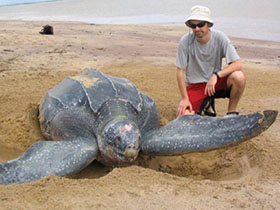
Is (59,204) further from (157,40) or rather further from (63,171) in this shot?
(157,40)

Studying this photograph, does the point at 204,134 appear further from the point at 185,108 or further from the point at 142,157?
the point at 185,108

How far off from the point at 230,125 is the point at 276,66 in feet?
10.3

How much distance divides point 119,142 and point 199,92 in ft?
3.44

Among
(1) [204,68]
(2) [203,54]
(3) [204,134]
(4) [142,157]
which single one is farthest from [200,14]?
(4) [142,157]

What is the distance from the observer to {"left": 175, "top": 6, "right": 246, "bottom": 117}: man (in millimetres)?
2506

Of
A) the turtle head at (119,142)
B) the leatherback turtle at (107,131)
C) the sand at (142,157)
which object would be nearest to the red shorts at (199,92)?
the sand at (142,157)

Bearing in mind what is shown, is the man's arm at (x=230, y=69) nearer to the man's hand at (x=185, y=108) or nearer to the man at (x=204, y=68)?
the man at (x=204, y=68)

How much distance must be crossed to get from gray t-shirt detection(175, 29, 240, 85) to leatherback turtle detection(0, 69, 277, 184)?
491mm

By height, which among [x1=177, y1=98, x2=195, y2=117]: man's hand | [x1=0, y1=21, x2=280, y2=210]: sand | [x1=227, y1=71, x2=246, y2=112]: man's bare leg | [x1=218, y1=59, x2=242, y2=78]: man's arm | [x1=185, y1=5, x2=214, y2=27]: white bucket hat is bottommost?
[x1=0, y1=21, x2=280, y2=210]: sand

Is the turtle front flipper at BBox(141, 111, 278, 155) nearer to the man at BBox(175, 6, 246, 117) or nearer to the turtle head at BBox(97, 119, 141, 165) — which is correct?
the turtle head at BBox(97, 119, 141, 165)

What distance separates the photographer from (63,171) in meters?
1.85

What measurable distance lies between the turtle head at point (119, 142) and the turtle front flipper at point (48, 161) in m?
0.08

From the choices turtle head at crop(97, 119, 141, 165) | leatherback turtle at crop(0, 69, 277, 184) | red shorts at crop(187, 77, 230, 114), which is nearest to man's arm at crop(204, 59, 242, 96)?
red shorts at crop(187, 77, 230, 114)

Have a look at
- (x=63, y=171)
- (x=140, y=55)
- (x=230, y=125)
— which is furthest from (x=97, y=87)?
(x=140, y=55)
